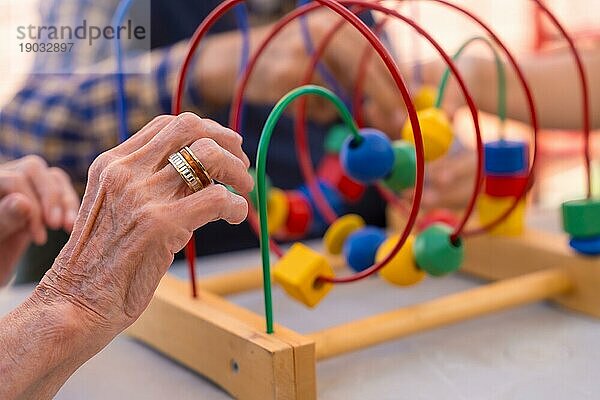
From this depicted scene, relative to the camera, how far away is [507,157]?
771 mm

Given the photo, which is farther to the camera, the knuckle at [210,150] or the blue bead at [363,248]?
the blue bead at [363,248]

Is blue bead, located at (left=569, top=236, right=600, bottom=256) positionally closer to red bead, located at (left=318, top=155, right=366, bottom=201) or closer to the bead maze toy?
the bead maze toy

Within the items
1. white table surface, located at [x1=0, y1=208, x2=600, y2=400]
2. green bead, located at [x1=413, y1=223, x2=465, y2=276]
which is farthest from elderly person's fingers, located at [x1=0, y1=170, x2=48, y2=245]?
green bead, located at [x1=413, y1=223, x2=465, y2=276]

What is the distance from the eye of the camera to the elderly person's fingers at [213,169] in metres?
0.44

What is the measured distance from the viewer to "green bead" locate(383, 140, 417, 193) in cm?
69

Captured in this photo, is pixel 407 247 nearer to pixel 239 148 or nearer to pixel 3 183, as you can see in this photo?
pixel 239 148

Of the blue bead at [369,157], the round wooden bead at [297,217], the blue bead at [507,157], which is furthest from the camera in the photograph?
the round wooden bead at [297,217]

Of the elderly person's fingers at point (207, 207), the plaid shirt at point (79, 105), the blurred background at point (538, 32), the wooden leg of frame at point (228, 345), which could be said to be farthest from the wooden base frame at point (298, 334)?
the blurred background at point (538, 32)

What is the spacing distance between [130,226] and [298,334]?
178mm

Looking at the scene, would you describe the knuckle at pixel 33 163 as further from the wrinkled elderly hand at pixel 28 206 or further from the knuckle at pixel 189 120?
the knuckle at pixel 189 120

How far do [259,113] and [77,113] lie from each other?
36 cm

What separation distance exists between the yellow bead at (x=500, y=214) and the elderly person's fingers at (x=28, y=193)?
0.49 m

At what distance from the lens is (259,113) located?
1270 millimetres

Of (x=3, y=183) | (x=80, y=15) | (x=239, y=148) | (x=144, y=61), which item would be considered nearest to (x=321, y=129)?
(x=144, y=61)
